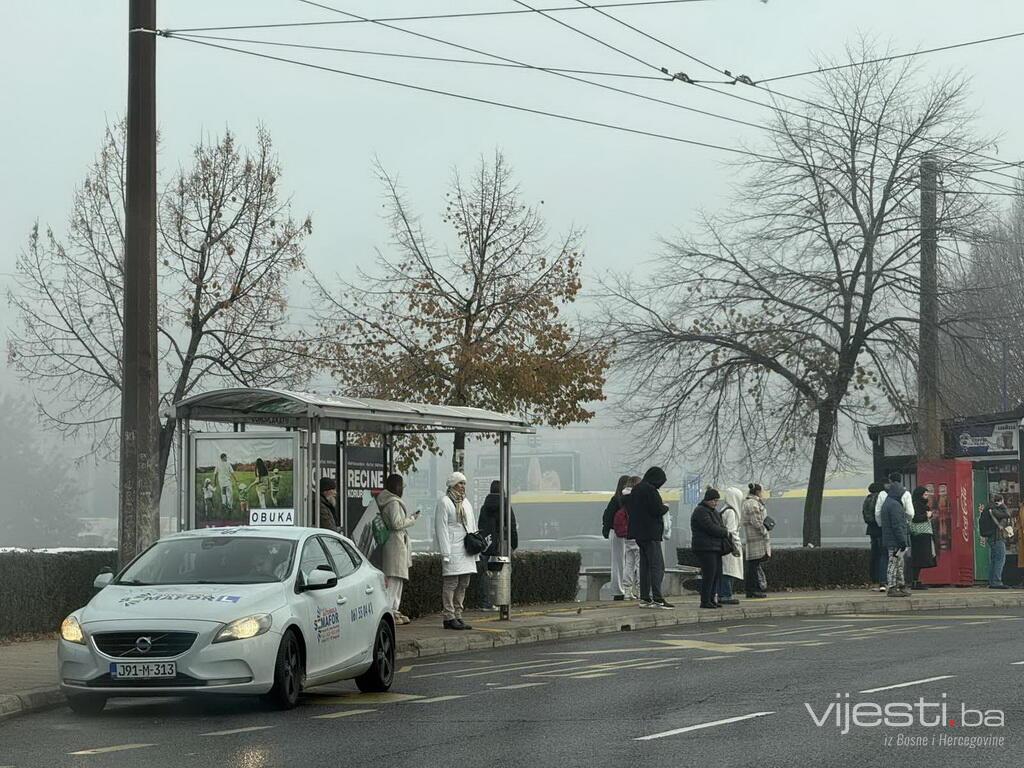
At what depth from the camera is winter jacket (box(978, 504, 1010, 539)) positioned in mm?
28484

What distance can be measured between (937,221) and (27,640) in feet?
64.8

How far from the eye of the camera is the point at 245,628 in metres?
11.6

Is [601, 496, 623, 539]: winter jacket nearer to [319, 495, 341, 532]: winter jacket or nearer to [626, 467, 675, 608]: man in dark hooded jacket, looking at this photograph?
[626, 467, 675, 608]: man in dark hooded jacket

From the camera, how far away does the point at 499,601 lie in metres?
20.2

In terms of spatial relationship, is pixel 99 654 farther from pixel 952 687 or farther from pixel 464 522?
pixel 464 522

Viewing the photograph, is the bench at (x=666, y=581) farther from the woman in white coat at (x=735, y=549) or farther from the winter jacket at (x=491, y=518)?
the winter jacket at (x=491, y=518)

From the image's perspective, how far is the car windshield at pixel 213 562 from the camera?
12.6 metres

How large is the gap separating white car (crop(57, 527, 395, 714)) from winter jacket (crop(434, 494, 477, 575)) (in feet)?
16.0

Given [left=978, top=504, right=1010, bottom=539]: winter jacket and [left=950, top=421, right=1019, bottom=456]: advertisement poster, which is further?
[left=950, top=421, right=1019, bottom=456]: advertisement poster

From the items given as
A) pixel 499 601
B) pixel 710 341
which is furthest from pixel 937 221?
pixel 499 601

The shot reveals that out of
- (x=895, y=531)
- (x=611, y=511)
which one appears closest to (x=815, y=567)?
(x=895, y=531)

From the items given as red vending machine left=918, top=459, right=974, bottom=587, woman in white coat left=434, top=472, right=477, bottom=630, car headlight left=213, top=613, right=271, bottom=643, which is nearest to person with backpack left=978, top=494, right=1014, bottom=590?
red vending machine left=918, top=459, right=974, bottom=587

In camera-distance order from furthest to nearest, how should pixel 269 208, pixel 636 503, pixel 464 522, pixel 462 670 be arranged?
pixel 269 208, pixel 636 503, pixel 464 522, pixel 462 670

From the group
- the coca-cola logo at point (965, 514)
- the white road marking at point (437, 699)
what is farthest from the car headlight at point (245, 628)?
the coca-cola logo at point (965, 514)
